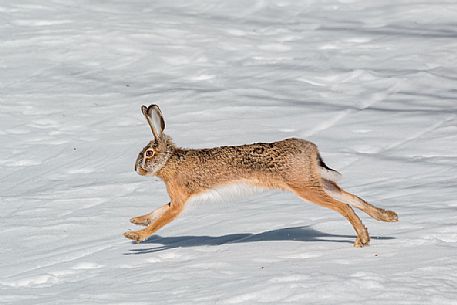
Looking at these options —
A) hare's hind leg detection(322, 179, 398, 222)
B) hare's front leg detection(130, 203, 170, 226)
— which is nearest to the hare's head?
hare's front leg detection(130, 203, 170, 226)

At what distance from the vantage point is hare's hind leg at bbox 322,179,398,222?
7.39 m

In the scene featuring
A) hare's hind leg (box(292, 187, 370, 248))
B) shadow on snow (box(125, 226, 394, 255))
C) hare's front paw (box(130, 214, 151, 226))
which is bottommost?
shadow on snow (box(125, 226, 394, 255))

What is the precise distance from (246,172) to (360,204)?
80cm

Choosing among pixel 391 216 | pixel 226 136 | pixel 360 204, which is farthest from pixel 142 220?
pixel 226 136

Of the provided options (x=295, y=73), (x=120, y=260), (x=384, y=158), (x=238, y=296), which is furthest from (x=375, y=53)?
(x=238, y=296)

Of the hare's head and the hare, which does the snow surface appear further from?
the hare's head

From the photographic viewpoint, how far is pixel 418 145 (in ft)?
34.8

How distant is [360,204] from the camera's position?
7387 millimetres

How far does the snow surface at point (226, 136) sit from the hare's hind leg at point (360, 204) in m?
0.14

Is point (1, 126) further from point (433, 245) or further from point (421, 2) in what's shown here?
point (421, 2)

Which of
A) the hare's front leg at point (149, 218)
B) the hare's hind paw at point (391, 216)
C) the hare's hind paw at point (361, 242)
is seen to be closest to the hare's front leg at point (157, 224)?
the hare's front leg at point (149, 218)

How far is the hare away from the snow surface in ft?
0.76

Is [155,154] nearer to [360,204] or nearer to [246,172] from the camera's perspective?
[246,172]

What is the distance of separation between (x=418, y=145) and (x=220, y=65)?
470 centimetres
